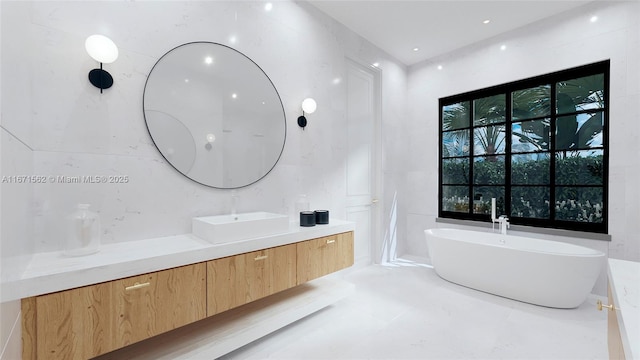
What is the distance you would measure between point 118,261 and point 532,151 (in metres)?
4.18

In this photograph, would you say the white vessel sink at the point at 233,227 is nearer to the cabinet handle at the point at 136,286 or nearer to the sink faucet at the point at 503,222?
the cabinet handle at the point at 136,286

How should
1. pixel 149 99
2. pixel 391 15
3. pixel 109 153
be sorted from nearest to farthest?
pixel 109 153 → pixel 149 99 → pixel 391 15

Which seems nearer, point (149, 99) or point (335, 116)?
point (149, 99)

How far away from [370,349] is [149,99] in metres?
2.31

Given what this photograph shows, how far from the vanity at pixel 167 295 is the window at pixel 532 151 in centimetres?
254

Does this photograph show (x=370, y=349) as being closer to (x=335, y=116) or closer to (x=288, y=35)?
(x=335, y=116)

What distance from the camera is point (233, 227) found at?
179 cm

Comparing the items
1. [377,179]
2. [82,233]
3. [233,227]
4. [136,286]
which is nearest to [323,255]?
[233,227]

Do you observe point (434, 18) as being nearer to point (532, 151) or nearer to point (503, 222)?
point (532, 151)

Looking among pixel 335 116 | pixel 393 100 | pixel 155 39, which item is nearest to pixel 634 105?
pixel 393 100

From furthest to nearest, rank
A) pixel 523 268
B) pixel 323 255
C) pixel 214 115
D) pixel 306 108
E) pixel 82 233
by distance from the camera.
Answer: pixel 306 108, pixel 523 268, pixel 323 255, pixel 214 115, pixel 82 233

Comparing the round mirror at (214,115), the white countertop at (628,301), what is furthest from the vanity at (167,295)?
the white countertop at (628,301)

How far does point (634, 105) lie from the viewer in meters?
2.59

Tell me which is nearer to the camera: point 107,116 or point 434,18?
point 107,116
